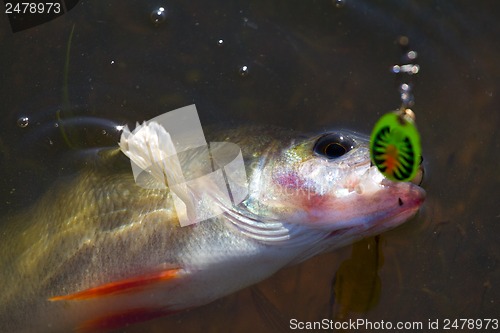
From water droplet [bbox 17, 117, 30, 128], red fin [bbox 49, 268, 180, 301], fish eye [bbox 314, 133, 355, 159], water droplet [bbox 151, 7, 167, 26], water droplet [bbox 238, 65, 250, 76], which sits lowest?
red fin [bbox 49, 268, 180, 301]

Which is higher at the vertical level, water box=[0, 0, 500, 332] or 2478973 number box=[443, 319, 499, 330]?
water box=[0, 0, 500, 332]

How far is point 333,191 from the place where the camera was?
280 centimetres

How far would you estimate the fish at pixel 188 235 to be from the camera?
2828 millimetres

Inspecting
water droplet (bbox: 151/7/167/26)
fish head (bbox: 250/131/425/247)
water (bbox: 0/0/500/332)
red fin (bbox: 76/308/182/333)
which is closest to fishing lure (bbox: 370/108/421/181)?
fish head (bbox: 250/131/425/247)

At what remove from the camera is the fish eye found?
2906 millimetres

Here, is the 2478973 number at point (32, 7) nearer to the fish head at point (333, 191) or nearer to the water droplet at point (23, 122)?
the water droplet at point (23, 122)

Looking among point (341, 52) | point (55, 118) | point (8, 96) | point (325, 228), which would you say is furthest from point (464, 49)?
point (8, 96)

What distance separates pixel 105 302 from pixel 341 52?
2132 mm

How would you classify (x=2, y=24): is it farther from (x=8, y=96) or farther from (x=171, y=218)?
(x=171, y=218)

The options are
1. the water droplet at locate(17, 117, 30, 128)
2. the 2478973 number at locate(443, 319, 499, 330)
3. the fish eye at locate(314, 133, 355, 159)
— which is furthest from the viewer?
the water droplet at locate(17, 117, 30, 128)

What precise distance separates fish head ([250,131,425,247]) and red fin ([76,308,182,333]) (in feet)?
2.52

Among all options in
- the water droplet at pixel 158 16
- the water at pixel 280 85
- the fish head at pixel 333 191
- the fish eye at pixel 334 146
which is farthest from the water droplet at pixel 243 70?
the fish eye at pixel 334 146

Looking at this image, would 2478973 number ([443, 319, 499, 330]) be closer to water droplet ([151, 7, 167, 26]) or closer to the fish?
the fish

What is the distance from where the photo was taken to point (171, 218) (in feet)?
10.1
